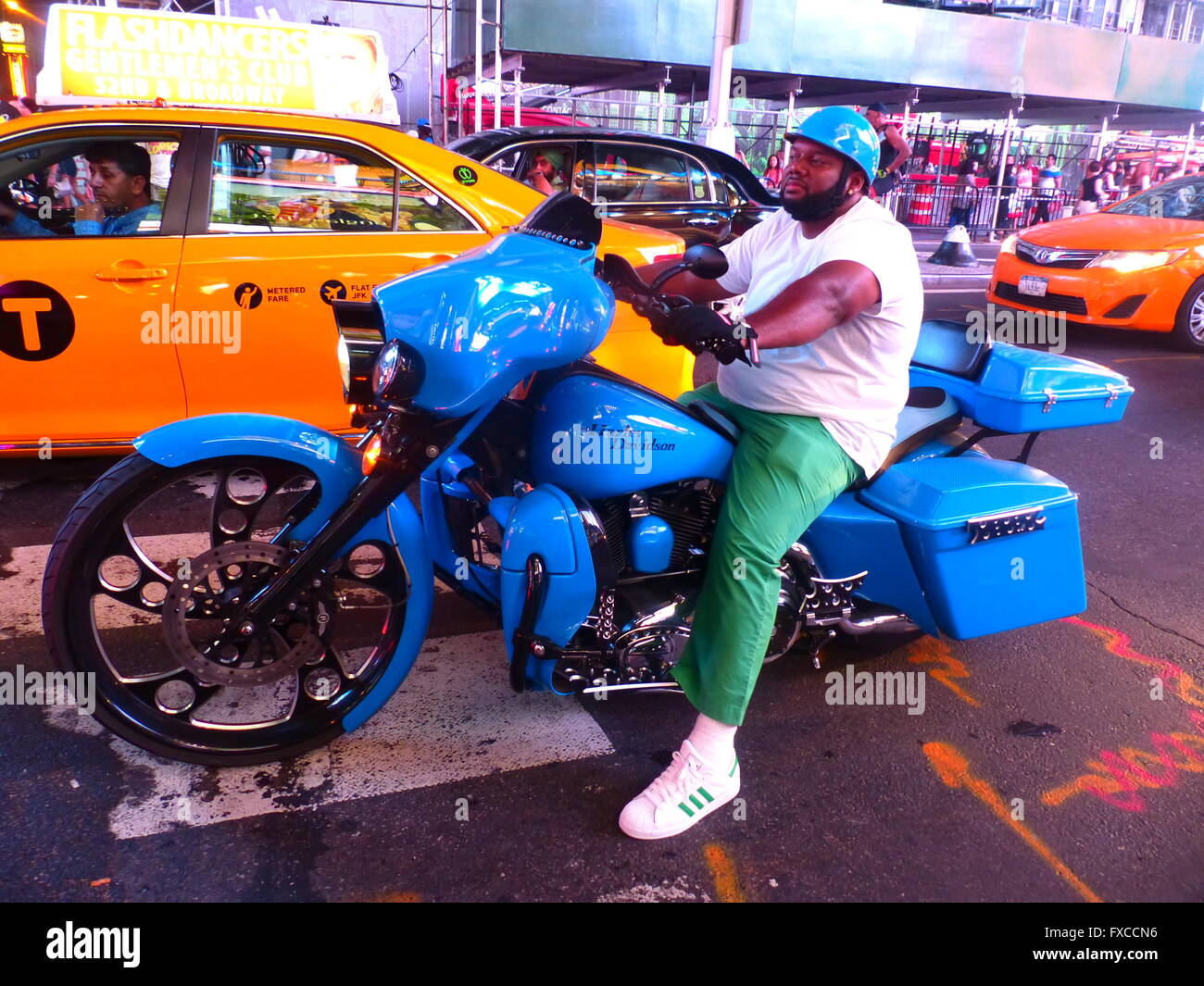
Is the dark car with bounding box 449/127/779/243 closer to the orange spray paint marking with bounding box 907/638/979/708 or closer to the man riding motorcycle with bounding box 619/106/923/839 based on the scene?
the orange spray paint marking with bounding box 907/638/979/708

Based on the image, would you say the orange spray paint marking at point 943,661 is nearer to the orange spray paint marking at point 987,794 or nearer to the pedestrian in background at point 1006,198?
the orange spray paint marking at point 987,794

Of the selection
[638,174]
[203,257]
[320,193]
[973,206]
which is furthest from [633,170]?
[973,206]

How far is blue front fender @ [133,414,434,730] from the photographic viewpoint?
2268 mm

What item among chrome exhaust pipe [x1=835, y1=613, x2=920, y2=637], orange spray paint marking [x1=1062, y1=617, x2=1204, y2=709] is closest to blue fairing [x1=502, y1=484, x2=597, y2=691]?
chrome exhaust pipe [x1=835, y1=613, x2=920, y2=637]

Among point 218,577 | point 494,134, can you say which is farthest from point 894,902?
point 494,134

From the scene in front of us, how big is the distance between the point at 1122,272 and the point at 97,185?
8125 millimetres

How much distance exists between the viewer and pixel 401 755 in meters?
2.68

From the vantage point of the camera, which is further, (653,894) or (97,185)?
(97,185)

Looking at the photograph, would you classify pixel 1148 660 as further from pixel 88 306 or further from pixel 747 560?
pixel 88 306

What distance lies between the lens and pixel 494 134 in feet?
25.3

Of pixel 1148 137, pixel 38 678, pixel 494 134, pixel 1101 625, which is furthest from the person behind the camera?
pixel 1148 137

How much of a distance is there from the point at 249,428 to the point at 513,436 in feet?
2.20
